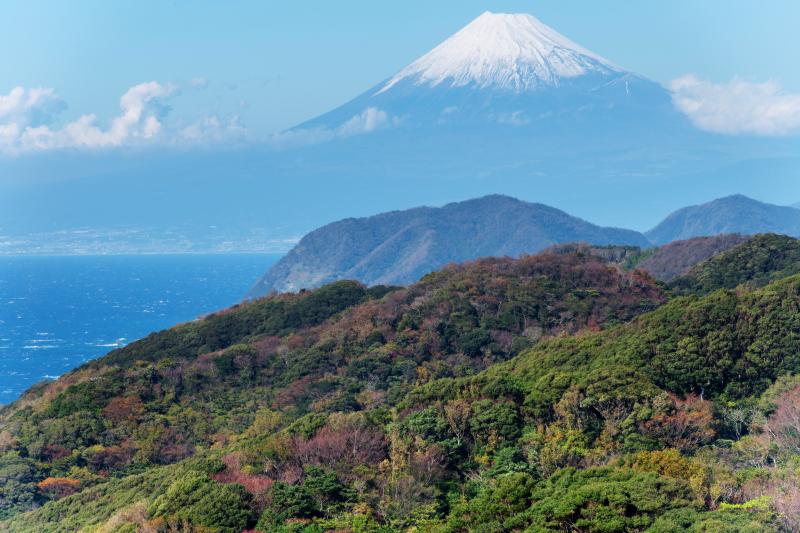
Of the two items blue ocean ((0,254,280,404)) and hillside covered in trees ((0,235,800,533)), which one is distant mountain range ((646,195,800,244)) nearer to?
blue ocean ((0,254,280,404))

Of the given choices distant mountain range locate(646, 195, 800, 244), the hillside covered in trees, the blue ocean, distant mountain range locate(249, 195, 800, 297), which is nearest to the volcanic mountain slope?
distant mountain range locate(249, 195, 800, 297)

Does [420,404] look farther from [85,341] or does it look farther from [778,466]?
[85,341]

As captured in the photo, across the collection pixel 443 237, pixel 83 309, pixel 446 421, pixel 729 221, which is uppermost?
pixel 446 421

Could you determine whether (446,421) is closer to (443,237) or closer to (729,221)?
(443,237)

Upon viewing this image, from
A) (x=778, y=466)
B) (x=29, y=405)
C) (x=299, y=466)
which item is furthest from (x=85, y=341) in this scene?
(x=778, y=466)

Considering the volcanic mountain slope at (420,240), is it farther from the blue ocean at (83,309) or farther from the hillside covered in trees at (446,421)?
the hillside covered in trees at (446,421)

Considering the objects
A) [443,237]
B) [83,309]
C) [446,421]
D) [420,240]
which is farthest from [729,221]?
[446,421]
